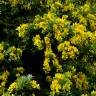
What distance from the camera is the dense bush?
595 cm

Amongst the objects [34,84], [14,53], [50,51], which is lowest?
[34,84]

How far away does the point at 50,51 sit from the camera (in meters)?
6.05

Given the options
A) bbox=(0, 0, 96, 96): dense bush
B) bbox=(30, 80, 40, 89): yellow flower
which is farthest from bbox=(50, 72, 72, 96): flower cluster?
bbox=(30, 80, 40, 89): yellow flower

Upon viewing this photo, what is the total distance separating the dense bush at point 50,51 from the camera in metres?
5.95

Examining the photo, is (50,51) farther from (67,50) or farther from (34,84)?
(34,84)

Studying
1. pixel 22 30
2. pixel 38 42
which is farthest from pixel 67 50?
pixel 22 30

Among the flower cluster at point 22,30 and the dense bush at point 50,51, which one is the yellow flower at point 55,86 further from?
the flower cluster at point 22,30

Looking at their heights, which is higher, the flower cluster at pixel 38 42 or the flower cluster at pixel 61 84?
the flower cluster at pixel 38 42

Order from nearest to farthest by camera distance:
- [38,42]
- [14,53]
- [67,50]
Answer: [67,50] → [38,42] → [14,53]

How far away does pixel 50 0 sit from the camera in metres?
6.74

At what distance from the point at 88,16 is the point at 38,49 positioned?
110 cm

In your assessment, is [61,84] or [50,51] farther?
[50,51]

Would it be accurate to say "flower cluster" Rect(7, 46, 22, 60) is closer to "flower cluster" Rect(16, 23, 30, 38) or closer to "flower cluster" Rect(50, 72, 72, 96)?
"flower cluster" Rect(16, 23, 30, 38)

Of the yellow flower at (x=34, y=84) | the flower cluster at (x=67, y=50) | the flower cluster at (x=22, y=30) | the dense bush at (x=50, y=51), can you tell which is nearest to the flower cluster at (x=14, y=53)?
the dense bush at (x=50, y=51)
